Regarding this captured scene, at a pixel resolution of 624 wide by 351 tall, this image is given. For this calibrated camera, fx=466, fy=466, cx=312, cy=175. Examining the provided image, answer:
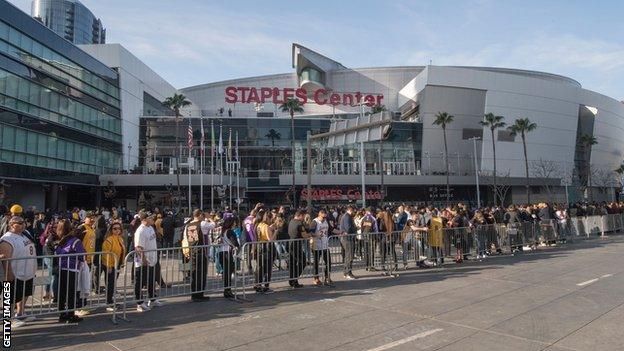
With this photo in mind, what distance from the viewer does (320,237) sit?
1143 centimetres

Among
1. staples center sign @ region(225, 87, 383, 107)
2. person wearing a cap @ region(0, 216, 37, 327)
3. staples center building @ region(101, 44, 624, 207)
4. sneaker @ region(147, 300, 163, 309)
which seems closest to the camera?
person wearing a cap @ region(0, 216, 37, 327)

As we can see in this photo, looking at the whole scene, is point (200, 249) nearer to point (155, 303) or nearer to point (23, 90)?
point (155, 303)

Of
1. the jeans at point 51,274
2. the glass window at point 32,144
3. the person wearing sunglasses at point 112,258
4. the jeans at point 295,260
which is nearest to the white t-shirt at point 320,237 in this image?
the jeans at point 295,260

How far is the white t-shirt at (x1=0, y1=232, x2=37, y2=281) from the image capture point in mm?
7281

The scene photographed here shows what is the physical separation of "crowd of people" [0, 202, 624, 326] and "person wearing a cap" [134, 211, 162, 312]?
18mm

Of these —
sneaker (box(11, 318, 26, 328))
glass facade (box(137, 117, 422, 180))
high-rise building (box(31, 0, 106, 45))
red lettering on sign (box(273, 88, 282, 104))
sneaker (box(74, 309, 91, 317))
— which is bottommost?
sneaker (box(74, 309, 91, 317))

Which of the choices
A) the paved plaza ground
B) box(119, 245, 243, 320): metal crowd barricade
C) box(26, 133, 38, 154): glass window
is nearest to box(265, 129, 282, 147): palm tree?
box(26, 133, 38, 154): glass window

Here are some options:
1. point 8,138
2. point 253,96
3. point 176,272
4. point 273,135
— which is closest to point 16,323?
point 176,272

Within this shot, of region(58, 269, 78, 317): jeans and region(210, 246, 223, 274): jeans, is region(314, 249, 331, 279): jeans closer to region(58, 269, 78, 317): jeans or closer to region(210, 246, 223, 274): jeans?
region(210, 246, 223, 274): jeans

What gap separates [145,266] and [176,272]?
3.62 feet

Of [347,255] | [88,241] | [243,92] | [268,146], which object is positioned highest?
[243,92]

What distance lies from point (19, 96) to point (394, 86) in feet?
207

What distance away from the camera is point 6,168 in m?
32.3

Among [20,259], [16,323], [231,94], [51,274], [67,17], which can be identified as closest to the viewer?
[20,259]
